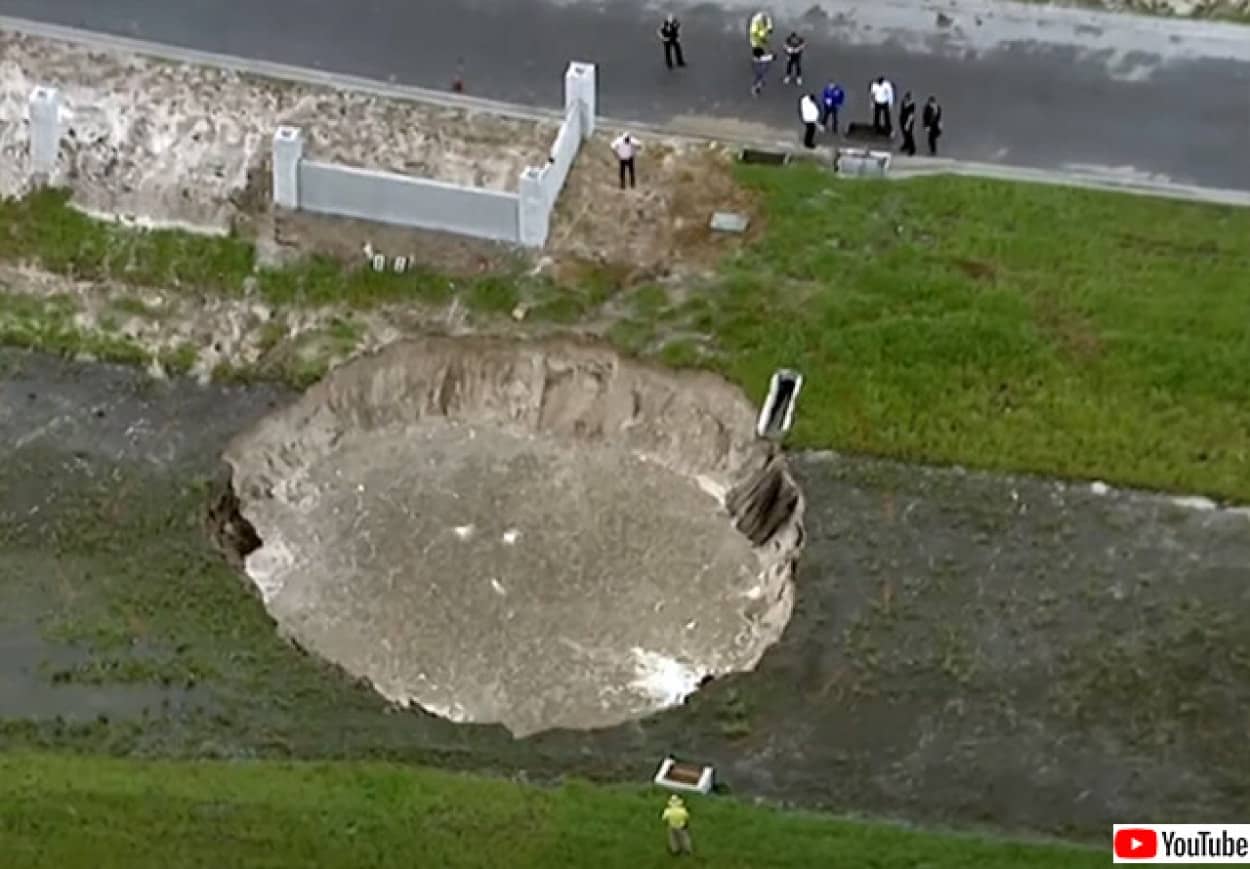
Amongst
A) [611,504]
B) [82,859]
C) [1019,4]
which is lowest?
[82,859]

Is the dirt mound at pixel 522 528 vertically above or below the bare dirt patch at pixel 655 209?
below

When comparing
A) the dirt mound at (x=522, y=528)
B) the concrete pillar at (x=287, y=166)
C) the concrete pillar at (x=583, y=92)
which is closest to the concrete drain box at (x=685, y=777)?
the dirt mound at (x=522, y=528)

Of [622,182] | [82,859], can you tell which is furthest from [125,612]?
[622,182]

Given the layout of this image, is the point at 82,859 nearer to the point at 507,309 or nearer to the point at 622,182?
the point at 507,309

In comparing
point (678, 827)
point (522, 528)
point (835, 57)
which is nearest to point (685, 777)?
point (678, 827)

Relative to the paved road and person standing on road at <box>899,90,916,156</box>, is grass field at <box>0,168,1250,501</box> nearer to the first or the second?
person standing on road at <box>899,90,916,156</box>

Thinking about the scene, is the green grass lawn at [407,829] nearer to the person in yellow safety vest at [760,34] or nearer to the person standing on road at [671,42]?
the person in yellow safety vest at [760,34]
